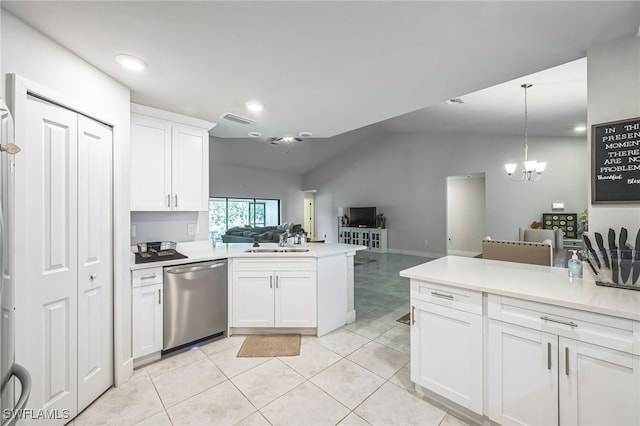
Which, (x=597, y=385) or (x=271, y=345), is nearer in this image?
(x=597, y=385)

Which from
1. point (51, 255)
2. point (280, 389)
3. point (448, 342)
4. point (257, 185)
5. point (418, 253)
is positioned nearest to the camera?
point (51, 255)

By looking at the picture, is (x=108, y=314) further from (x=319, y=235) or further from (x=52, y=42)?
(x=319, y=235)

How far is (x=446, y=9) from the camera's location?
4.21 ft

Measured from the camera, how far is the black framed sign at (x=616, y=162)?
4.80ft

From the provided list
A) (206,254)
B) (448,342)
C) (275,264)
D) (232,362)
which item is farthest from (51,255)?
(448,342)

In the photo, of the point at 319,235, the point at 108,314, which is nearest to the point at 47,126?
the point at 108,314

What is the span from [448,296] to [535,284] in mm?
488

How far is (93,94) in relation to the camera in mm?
1803

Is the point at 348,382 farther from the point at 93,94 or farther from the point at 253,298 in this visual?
the point at 93,94

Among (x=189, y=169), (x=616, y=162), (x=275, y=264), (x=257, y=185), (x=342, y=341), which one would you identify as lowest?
(x=342, y=341)

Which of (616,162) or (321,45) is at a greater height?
(321,45)

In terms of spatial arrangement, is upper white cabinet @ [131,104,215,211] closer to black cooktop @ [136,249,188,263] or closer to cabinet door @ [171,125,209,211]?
cabinet door @ [171,125,209,211]

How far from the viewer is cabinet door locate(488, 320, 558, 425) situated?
1.31 m

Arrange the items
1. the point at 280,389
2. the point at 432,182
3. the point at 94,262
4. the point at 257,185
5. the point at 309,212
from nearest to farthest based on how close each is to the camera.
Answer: the point at 94,262, the point at 280,389, the point at 432,182, the point at 257,185, the point at 309,212
